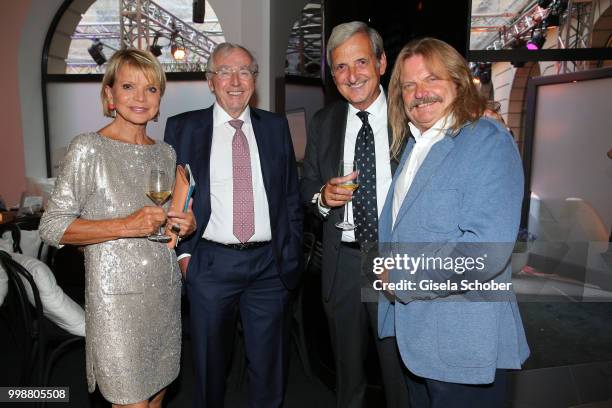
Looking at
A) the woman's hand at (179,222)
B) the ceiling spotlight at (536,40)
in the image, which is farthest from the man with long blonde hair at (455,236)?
the ceiling spotlight at (536,40)

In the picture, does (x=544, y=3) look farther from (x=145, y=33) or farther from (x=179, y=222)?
(x=179, y=222)

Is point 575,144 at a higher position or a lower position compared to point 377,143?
lower

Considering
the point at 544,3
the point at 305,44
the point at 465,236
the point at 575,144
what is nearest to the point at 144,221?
the point at 465,236

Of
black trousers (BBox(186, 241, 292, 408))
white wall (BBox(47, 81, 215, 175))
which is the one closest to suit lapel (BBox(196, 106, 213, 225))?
black trousers (BBox(186, 241, 292, 408))

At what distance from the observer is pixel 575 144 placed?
6.48 metres

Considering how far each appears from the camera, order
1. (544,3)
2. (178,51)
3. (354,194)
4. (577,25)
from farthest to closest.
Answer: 1. (178,51)
2. (544,3)
3. (577,25)
4. (354,194)

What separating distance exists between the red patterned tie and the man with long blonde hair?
0.81 meters

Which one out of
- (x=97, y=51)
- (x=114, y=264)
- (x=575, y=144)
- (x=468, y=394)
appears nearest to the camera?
(x=468, y=394)

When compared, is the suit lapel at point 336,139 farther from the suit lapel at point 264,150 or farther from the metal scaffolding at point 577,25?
the metal scaffolding at point 577,25

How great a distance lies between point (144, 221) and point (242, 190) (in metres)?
0.60

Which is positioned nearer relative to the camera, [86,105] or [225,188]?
[225,188]

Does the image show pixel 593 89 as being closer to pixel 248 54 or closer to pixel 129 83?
pixel 248 54

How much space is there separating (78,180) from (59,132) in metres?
6.88

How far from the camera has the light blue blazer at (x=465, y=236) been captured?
1227mm
